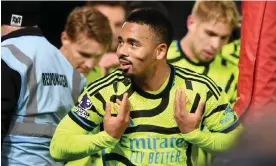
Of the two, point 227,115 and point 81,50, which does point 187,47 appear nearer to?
point 81,50

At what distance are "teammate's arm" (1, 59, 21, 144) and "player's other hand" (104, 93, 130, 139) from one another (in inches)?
20.1

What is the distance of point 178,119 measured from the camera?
2.89 meters

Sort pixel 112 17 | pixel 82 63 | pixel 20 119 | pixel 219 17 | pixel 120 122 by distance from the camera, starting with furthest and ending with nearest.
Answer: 1. pixel 112 17
2. pixel 219 17
3. pixel 82 63
4. pixel 20 119
5. pixel 120 122

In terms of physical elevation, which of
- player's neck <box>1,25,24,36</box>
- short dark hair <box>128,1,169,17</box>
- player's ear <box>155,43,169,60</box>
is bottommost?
player's neck <box>1,25,24,36</box>

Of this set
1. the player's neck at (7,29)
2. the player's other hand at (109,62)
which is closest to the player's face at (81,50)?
the player's neck at (7,29)

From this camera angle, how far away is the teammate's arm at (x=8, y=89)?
3.06 metres

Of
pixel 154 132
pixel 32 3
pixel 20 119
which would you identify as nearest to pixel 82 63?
pixel 32 3

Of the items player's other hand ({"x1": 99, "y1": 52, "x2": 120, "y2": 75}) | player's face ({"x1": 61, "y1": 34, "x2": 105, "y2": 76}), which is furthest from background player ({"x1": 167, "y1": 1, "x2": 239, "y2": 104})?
player's face ({"x1": 61, "y1": 34, "x2": 105, "y2": 76})

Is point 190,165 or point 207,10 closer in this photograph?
point 190,165

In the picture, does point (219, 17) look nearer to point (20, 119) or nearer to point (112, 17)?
point (112, 17)

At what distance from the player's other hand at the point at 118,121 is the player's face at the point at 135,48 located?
6.9 inches

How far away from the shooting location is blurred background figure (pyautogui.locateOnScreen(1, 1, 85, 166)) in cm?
311

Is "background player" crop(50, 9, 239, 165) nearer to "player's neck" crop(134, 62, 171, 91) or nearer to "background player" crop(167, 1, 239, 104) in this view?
"player's neck" crop(134, 62, 171, 91)

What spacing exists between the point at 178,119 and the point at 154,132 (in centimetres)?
13
